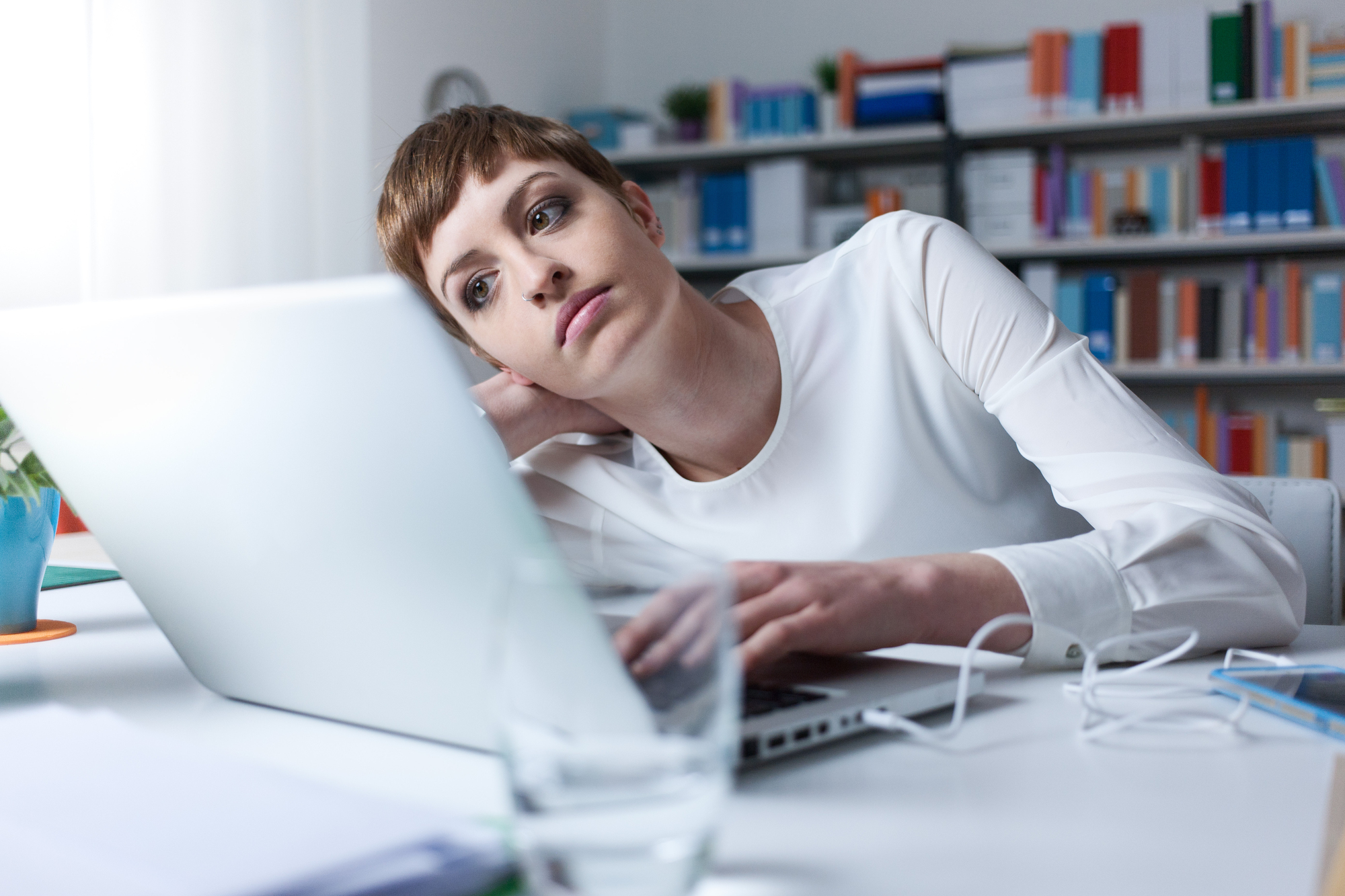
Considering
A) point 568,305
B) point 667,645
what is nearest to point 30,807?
point 667,645

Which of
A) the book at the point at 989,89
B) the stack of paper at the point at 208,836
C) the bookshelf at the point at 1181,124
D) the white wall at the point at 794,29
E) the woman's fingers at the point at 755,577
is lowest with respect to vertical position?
the stack of paper at the point at 208,836

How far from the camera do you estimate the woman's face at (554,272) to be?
1.08 meters

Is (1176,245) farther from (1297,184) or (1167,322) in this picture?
(1297,184)

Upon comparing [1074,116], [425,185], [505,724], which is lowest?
[505,724]

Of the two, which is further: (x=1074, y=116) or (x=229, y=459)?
(x=1074, y=116)

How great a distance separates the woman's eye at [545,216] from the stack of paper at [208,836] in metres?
0.74

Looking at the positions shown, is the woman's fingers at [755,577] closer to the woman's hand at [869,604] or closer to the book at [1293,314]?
the woman's hand at [869,604]

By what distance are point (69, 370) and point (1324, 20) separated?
4008 mm

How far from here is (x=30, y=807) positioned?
41 centimetres

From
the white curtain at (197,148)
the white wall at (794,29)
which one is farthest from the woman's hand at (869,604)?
the white wall at (794,29)

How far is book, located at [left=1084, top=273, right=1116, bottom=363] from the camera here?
3.49 metres

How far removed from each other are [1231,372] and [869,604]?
3151 millimetres

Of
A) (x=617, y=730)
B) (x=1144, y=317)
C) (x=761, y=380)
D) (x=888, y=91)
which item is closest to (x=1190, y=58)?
(x=1144, y=317)

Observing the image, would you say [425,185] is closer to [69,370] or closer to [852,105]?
[69,370]
